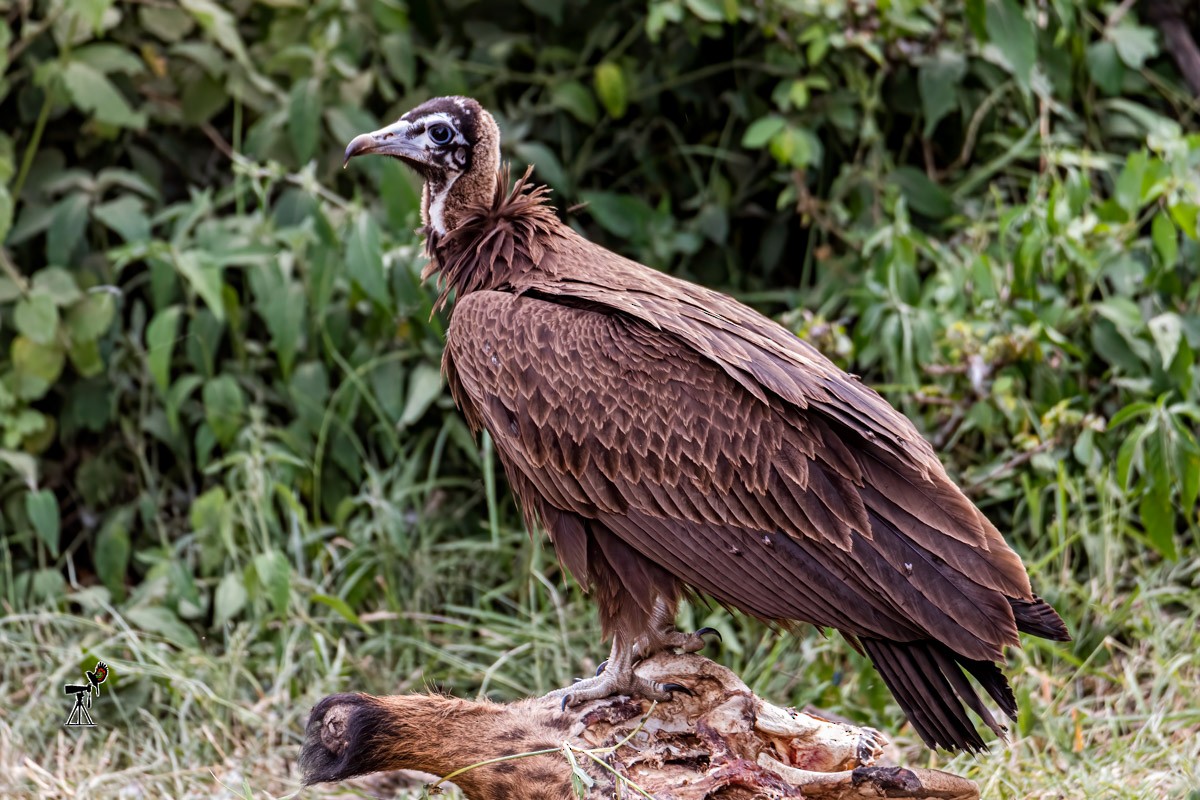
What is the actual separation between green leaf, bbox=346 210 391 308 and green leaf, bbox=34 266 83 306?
3.78ft

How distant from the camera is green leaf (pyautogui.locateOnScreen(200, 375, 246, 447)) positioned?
4992 mm

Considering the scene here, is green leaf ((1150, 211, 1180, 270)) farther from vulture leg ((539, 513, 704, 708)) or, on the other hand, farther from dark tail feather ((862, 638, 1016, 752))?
vulture leg ((539, 513, 704, 708))

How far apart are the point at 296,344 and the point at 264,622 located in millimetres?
945

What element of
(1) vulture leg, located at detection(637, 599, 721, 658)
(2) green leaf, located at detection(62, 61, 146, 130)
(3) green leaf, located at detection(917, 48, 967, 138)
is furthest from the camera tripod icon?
(3) green leaf, located at detection(917, 48, 967, 138)

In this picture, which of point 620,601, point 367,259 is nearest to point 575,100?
point 367,259

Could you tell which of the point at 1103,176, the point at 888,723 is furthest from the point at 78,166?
the point at 1103,176

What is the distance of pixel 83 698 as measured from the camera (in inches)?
173

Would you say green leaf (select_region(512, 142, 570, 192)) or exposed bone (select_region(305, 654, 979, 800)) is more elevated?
green leaf (select_region(512, 142, 570, 192))

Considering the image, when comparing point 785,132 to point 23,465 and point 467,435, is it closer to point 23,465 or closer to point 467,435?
point 467,435

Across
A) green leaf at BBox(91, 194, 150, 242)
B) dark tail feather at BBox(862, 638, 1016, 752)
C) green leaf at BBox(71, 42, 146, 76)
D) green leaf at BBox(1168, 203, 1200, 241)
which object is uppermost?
green leaf at BBox(71, 42, 146, 76)

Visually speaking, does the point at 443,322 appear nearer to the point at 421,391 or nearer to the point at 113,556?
the point at 421,391

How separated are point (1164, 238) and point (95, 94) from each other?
374 cm

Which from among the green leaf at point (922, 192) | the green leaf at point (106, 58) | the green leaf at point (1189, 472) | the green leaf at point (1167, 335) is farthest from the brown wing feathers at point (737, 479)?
the green leaf at point (106, 58)

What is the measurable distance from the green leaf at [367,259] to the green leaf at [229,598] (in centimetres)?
102
